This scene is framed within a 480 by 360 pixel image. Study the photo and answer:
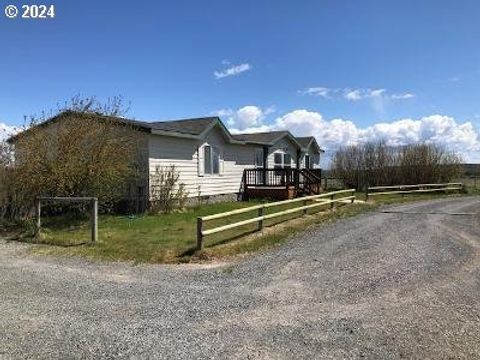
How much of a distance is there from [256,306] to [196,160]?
15.0 meters

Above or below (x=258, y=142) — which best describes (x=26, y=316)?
below

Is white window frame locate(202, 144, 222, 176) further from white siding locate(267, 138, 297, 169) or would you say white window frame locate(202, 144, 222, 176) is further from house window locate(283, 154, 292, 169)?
house window locate(283, 154, 292, 169)

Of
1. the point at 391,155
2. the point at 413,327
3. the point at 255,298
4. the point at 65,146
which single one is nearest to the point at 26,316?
the point at 255,298

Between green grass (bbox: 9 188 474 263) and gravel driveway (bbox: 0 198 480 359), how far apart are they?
0.74 m

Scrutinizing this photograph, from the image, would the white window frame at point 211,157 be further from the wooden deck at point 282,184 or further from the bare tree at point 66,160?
the bare tree at point 66,160

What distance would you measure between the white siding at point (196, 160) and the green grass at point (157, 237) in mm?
2541

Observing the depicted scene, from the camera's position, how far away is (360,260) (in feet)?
32.4

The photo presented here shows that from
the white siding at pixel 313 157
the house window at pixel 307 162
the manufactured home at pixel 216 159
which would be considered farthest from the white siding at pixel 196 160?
the house window at pixel 307 162

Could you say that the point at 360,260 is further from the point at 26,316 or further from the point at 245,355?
the point at 26,316

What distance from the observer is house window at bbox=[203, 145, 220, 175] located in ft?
73.3

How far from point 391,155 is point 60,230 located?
28.0 meters

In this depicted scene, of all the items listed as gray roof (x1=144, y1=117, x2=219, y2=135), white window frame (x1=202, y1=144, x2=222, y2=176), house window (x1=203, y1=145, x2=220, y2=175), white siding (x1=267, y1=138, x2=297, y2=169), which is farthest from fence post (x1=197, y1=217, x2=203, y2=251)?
white siding (x1=267, y1=138, x2=297, y2=169)

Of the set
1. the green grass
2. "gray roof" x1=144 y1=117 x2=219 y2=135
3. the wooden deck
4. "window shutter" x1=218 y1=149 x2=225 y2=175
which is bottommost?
the green grass

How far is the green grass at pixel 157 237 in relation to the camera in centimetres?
1073
